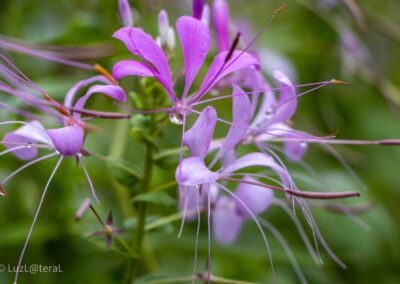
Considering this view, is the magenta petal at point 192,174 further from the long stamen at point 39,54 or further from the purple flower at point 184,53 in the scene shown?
the long stamen at point 39,54

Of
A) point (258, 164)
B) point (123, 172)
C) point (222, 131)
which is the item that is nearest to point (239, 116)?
point (258, 164)

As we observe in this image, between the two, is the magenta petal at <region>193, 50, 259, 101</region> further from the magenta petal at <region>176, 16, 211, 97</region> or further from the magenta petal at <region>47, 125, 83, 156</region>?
the magenta petal at <region>47, 125, 83, 156</region>

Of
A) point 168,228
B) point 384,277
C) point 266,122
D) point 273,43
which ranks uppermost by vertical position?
point 273,43

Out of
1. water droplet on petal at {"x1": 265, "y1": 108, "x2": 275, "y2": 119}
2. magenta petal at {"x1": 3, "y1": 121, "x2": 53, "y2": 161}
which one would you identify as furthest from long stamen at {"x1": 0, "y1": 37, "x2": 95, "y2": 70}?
water droplet on petal at {"x1": 265, "y1": 108, "x2": 275, "y2": 119}

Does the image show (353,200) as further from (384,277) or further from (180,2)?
(180,2)

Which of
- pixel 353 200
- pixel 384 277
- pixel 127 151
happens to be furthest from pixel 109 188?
pixel 384 277

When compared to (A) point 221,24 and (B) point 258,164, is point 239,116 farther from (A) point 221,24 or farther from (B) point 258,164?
(A) point 221,24
